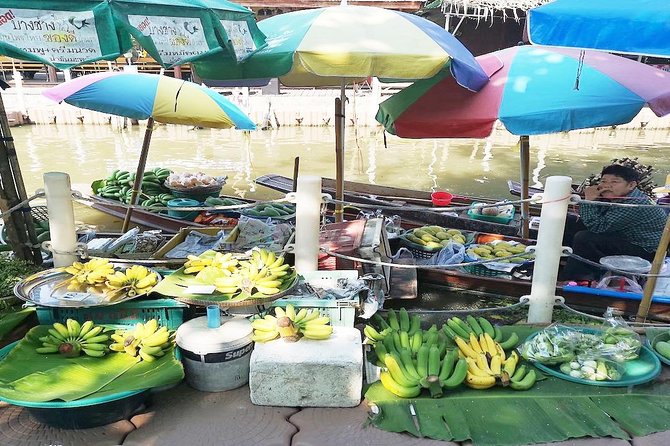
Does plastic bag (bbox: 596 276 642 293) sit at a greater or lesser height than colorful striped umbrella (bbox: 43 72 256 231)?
lesser

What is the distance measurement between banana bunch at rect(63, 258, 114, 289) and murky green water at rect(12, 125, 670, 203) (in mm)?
8179

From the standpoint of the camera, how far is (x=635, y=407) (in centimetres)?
311

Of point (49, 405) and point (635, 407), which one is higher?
point (49, 405)

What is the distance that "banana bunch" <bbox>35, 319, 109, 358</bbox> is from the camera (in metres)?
3.25

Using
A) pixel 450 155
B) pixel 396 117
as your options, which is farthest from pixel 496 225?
pixel 450 155

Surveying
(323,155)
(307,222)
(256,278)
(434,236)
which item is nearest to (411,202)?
A: (434,236)

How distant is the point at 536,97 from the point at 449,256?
206cm

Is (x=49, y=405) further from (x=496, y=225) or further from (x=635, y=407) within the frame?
A: (x=496, y=225)

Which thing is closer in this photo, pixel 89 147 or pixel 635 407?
pixel 635 407

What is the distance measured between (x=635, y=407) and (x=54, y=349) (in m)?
3.86

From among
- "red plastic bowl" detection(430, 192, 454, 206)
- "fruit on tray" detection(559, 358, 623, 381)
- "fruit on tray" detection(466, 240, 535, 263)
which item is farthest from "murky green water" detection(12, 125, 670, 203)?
"fruit on tray" detection(559, 358, 623, 381)

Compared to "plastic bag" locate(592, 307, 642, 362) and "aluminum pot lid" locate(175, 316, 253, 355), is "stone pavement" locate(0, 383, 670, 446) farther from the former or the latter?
"plastic bag" locate(592, 307, 642, 362)

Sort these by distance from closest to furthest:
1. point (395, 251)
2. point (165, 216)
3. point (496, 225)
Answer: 1. point (395, 251)
2. point (496, 225)
3. point (165, 216)

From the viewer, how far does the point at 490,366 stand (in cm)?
338
